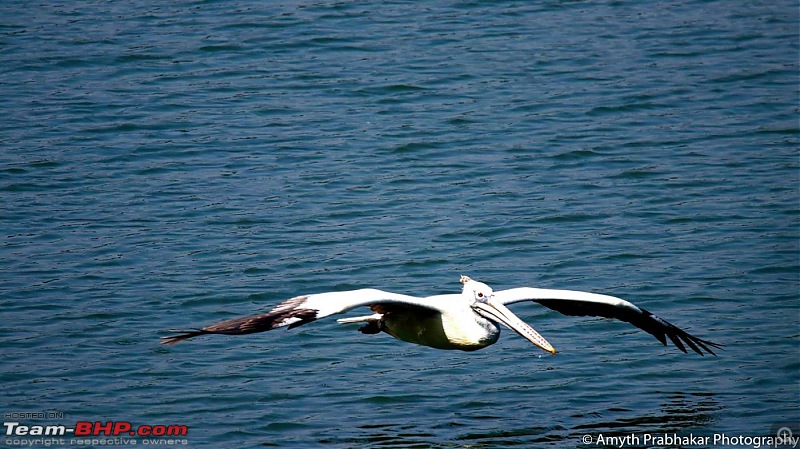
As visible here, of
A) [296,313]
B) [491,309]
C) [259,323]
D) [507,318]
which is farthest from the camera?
[491,309]

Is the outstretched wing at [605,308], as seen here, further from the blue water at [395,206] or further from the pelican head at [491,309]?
the blue water at [395,206]

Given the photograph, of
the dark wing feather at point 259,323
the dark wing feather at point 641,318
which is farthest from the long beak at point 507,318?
the dark wing feather at point 259,323

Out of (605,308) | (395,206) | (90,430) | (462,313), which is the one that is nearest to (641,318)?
(605,308)

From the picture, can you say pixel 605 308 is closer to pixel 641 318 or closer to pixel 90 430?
pixel 641 318

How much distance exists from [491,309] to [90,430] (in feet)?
10.7

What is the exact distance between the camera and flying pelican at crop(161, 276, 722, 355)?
8891mm

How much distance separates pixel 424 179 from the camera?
15180 millimetres

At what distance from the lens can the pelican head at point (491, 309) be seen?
31.6 feet

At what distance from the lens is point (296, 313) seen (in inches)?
343

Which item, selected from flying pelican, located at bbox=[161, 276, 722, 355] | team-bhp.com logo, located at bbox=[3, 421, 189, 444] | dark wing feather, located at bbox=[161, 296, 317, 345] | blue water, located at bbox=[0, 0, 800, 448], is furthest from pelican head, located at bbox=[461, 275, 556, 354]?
team-bhp.com logo, located at bbox=[3, 421, 189, 444]

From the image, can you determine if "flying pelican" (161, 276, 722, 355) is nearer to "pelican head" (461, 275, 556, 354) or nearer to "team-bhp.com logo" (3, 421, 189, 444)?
"pelican head" (461, 275, 556, 354)

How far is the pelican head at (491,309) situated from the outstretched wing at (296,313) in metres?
0.82

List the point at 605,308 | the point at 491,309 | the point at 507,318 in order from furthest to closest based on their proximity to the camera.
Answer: the point at 605,308 < the point at 491,309 < the point at 507,318

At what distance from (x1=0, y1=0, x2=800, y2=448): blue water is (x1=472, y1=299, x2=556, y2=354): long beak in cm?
74
